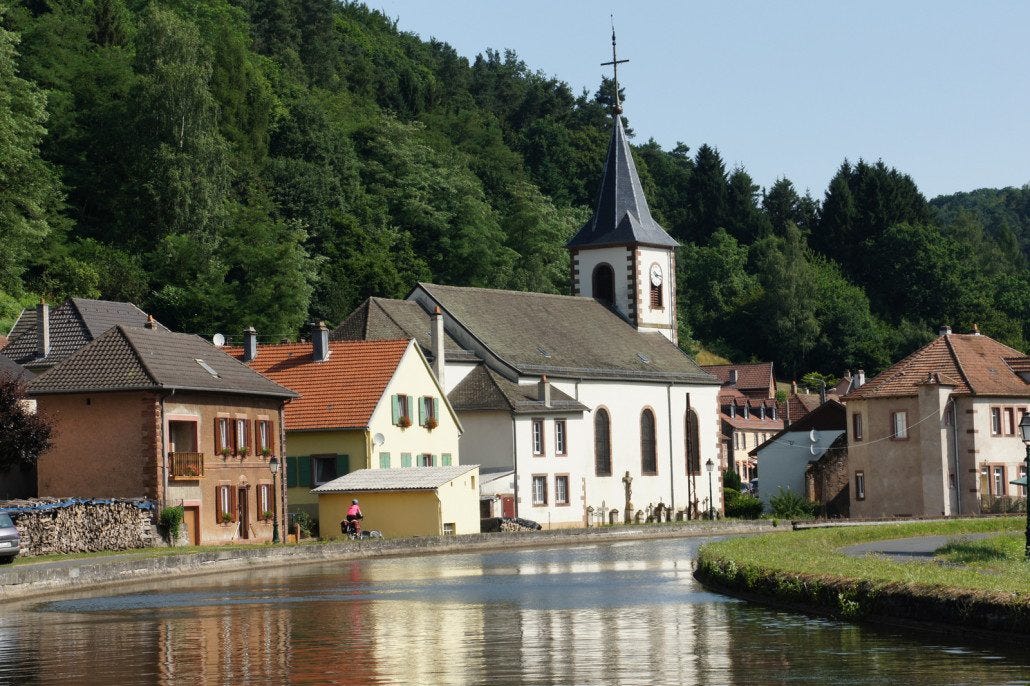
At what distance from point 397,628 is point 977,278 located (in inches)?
5305

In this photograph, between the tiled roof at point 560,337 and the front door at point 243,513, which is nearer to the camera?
the front door at point 243,513

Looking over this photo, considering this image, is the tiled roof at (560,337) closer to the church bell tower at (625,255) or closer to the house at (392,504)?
the church bell tower at (625,255)

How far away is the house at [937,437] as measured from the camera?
75.3 metres

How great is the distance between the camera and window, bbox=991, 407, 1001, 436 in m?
77.2

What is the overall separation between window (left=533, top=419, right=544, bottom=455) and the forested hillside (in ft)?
71.9

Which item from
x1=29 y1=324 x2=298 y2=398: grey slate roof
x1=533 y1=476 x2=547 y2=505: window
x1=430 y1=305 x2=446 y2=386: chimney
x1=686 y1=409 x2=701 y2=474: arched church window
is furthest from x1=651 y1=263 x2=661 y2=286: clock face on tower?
x1=29 y1=324 x2=298 y2=398: grey slate roof

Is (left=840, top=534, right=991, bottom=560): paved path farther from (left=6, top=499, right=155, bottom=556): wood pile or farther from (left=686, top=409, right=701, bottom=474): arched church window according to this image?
(left=686, top=409, right=701, bottom=474): arched church window

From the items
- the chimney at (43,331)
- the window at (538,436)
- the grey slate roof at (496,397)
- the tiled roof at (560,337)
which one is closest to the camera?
the chimney at (43,331)

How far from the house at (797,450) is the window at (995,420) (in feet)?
39.2

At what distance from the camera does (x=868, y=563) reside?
27.2m

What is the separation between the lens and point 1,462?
50.2m

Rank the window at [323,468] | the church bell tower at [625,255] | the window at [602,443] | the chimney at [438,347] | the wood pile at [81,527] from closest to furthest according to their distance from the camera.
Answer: the wood pile at [81,527], the window at [323,468], the chimney at [438,347], the window at [602,443], the church bell tower at [625,255]

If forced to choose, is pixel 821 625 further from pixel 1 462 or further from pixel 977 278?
pixel 977 278

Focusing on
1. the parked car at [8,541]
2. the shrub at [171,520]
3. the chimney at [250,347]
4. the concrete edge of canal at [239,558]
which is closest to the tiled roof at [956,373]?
the concrete edge of canal at [239,558]
